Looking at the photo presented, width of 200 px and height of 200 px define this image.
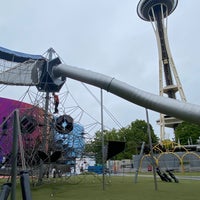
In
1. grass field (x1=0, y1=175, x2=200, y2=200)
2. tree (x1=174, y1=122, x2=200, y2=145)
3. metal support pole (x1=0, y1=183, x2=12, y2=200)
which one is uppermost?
tree (x1=174, y1=122, x2=200, y2=145)

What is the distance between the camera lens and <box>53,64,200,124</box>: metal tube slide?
6.66m

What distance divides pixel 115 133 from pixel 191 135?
18469mm

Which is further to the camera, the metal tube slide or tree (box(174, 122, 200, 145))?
tree (box(174, 122, 200, 145))

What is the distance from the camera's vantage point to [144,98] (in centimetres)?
860

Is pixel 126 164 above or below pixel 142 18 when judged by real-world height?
below

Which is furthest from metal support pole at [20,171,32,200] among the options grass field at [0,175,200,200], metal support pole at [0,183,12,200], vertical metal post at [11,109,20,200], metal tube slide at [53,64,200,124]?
grass field at [0,175,200,200]

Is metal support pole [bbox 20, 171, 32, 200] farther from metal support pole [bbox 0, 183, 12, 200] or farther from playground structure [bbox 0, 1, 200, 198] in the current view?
playground structure [bbox 0, 1, 200, 198]

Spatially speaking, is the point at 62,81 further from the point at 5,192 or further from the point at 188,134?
the point at 188,134

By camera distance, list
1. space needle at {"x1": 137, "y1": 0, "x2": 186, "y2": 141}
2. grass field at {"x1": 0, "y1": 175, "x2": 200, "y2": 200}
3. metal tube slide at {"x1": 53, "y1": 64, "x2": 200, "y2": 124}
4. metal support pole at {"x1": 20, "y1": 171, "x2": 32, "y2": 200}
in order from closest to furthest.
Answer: metal support pole at {"x1": 20, "y1": 171, "x2": 32, "y2": 200}
metal tube slide at {"x1": 53, "y1": 64, "x2": 200, "y2": 124}
grass field at {"x1": 0, "y1": 175, "x2": 200, "y2": 200}
space needle at {"x1": 137, "y1": 0, "x2": 186, "y2": 141}

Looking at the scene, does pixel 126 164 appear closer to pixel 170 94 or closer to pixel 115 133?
pixel 115 133

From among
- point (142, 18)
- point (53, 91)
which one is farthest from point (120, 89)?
point (142, 18)

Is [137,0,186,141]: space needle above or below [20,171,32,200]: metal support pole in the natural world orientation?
above

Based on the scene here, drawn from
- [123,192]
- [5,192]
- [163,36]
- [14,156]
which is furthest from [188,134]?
[5,192]

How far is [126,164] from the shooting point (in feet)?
163
